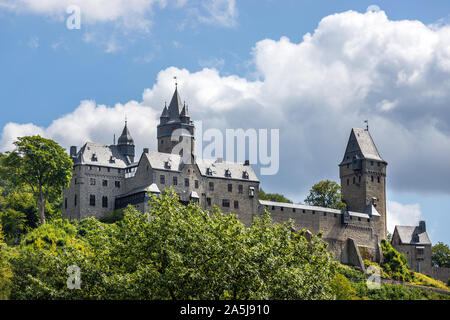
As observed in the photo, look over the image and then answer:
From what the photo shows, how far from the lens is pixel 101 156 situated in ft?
253

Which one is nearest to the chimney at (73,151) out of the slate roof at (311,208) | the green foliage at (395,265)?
the slate roof at (311,208)

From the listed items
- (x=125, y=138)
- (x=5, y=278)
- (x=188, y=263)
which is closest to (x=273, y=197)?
(x=125, y=138)

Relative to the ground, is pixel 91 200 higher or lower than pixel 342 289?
higher

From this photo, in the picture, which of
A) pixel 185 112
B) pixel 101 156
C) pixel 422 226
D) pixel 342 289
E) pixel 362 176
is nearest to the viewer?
pixel 342 289

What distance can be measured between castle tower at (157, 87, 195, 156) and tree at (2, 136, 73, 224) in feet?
49.8

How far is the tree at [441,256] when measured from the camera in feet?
320

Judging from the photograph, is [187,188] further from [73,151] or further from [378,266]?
[378,266]

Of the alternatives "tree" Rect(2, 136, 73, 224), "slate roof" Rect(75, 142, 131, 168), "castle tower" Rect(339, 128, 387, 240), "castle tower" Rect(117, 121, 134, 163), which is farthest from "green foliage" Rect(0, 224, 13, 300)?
"castle tower" Rect(339, 128, 387, 240)

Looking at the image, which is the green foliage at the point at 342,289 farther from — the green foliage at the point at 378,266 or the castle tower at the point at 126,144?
the castle tower at the point at 126,144

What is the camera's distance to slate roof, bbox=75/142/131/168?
250ft

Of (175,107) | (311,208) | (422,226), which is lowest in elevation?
(422,226)

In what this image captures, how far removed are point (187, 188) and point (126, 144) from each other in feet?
31.1

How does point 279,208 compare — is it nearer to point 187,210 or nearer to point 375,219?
point 375,219

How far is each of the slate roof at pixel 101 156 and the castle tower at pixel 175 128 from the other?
554 cm
